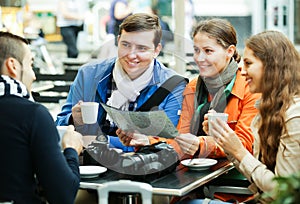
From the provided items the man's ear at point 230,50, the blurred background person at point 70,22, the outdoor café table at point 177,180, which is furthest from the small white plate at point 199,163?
the blurred background person at point 70,22

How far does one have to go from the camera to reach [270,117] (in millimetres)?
3137

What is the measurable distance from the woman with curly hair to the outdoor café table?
5.9 inches

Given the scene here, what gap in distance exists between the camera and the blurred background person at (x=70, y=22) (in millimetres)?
10984

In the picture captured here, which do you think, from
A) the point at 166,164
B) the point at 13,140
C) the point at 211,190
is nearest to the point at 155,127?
the point at 166,164

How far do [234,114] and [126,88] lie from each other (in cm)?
55

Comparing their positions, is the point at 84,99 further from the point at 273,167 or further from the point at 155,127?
the point at 273,167

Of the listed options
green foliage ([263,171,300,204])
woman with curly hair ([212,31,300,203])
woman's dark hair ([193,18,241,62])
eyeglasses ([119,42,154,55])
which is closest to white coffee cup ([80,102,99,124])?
eyeglasses ([119,42,154,55])

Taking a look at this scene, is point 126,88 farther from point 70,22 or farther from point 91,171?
point 70,22

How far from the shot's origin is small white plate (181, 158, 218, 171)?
334 centimetres

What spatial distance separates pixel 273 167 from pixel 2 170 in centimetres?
116

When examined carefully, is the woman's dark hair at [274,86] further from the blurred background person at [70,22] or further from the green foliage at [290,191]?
the blurred background person at [70,22]

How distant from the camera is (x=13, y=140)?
2762 millimetres

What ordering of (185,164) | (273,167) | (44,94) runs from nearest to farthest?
(273,167) < (185,164) < (44,94)

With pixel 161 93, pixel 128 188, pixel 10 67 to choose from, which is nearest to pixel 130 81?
pixel 161 93
